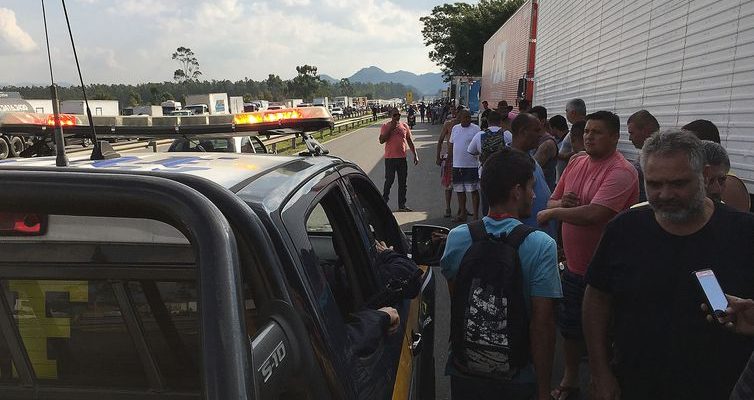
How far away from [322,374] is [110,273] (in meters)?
0.64

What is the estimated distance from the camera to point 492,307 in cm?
243

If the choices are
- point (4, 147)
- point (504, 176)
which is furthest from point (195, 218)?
point (4, 147)

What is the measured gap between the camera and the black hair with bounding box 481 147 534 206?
8.50 feet

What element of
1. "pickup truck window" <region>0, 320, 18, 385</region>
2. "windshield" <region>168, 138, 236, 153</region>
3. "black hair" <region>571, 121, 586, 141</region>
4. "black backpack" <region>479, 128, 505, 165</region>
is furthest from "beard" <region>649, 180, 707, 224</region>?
"windshield" <region>168, 138, 236, 153</region>

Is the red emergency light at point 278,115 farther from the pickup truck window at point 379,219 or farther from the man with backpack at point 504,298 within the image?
the man with backpack at point 504,298

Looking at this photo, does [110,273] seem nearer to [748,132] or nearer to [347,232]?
[347,232]

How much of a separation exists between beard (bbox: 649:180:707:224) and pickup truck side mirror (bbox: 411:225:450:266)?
3.48ft

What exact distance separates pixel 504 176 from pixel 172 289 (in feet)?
5.30

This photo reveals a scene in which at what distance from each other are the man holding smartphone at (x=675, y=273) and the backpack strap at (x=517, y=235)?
1.06ft

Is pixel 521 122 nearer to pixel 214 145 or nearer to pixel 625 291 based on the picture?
pixel 625 291

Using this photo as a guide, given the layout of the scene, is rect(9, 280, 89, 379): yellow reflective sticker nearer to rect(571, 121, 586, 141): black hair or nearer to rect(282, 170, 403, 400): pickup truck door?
rect(282, 170, 403, 400): pickup truck door


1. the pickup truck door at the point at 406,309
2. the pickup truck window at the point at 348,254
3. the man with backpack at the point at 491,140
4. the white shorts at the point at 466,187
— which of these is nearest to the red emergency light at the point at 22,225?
the pickup truck window at the point at 348,254

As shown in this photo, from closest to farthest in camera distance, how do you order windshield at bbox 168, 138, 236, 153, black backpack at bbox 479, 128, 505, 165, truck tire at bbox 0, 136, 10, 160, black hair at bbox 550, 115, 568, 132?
black backpack at bbox 479, 128, 505, 165
black hair at bbox 550, 115, 568, 132
windshield at bbox 168, 138, 236, 153
truck tire at bbox 0, 136, 10, 160

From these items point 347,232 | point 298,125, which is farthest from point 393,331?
point 298,125
